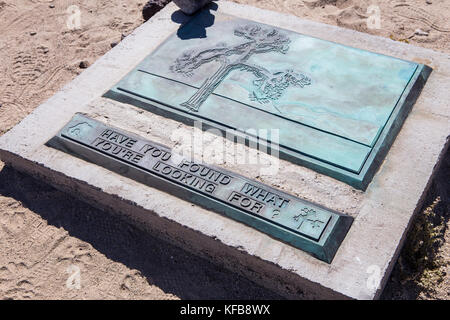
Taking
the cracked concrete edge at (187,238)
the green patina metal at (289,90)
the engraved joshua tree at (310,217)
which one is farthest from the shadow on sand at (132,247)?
the green patina metal at (289,90)

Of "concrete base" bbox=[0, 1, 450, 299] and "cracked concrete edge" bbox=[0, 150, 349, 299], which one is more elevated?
"concrete base" bbox=[0, 1, 450, 299]

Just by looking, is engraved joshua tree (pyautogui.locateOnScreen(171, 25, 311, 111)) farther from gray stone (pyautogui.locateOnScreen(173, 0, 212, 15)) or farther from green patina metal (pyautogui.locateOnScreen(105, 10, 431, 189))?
gray stone (pyautogui.locateOnScreen(173, 0, 212, 15))

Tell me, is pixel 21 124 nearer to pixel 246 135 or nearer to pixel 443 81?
pixel 246 135

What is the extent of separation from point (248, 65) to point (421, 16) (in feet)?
8.65

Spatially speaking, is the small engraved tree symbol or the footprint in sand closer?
the small engraved tree symbol

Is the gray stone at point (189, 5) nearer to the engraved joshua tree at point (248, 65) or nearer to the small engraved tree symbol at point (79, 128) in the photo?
the engraved joshua tree at point (248, 65)

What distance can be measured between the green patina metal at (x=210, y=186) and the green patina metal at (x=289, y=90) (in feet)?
1.31

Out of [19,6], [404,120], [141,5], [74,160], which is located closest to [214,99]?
[74,160]

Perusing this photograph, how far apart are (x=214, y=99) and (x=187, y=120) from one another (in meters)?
0.31

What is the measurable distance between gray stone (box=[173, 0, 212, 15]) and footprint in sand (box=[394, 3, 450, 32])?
96.8 inches

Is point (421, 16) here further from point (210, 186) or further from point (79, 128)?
point (79, 128)

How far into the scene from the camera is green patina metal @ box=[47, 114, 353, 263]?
3646 millimetres

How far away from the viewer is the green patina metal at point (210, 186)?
365 cm

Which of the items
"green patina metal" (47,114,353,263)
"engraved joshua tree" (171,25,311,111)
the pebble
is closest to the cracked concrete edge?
"green patina metal" (47,114,353,263)
